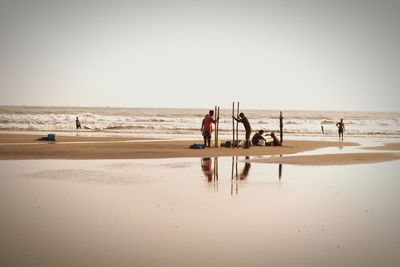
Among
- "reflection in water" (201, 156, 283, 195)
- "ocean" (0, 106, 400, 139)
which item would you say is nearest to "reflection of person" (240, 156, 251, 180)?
"reflection in water" (201, 156, 283, 195)

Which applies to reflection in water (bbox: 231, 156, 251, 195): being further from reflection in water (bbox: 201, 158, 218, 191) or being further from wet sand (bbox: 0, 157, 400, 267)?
reflection in water (bbox: 201, 158, 218, 191)

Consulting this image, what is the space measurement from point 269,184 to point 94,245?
711cm

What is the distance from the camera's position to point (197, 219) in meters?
8.16

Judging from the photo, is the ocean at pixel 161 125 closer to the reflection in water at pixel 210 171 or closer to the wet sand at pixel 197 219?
the reflection in water at pixel 210 171

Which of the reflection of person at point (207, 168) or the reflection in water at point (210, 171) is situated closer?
the reflection in water at point (210, 171)

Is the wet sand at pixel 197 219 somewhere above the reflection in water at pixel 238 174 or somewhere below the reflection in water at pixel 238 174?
above

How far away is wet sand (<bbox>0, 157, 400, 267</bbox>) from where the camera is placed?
19.9 ft

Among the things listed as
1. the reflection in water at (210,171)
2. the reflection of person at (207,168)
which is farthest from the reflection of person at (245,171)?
the reflection of person at (207,168)

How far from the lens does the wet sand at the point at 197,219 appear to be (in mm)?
6074

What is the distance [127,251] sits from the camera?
622 centimetres

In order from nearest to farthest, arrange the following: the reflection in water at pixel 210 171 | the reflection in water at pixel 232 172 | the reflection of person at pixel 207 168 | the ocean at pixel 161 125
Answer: the reflection in water at pixel 232 172 < the reflection in water at pixel 210 171 < the reflection of person at pixel 207 168 < the ocean at pixel 161 125

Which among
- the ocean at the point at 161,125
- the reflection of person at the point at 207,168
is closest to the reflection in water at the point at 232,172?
the reflection of person at the point at 207,168

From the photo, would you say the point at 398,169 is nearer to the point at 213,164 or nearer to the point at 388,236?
the point at 213,164

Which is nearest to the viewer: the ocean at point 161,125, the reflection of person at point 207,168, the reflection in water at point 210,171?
the reflection in water at point 210,171
